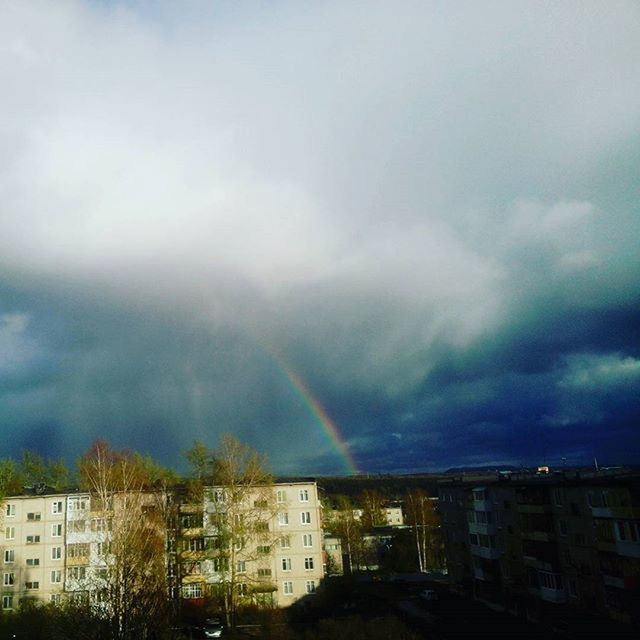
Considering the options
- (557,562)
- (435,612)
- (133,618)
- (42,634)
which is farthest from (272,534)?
(133,618)

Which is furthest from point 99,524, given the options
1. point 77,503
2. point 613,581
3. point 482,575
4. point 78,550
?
point 613,581

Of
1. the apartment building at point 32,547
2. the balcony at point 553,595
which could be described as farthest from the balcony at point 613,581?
the apartment building at point 32,547

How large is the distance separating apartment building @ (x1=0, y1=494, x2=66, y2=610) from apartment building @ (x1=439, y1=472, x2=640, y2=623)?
150 ft

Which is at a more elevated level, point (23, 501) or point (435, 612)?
point (23, 501)

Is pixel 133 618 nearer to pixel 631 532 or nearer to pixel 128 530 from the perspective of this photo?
pixel 128 530

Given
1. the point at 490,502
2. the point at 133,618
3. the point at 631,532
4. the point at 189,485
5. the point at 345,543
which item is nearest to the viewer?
Result: the point at 133,618

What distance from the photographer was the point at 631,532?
41.3 metres

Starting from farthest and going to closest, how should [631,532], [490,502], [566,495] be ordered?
1. [490,502]
2. [566,495]
3. [631,532]

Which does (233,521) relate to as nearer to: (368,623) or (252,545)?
(252,545)

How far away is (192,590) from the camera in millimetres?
57438

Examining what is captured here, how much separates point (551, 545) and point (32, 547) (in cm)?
5411

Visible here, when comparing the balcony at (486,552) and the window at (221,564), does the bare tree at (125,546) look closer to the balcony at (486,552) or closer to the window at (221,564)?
the window at (221,564)

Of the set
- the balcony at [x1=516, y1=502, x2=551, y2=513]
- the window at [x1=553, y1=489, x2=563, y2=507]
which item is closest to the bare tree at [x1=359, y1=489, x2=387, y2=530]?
the balcony at [x1=516, y1=502, x2=551, y2=513]

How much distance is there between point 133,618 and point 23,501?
50876mm
